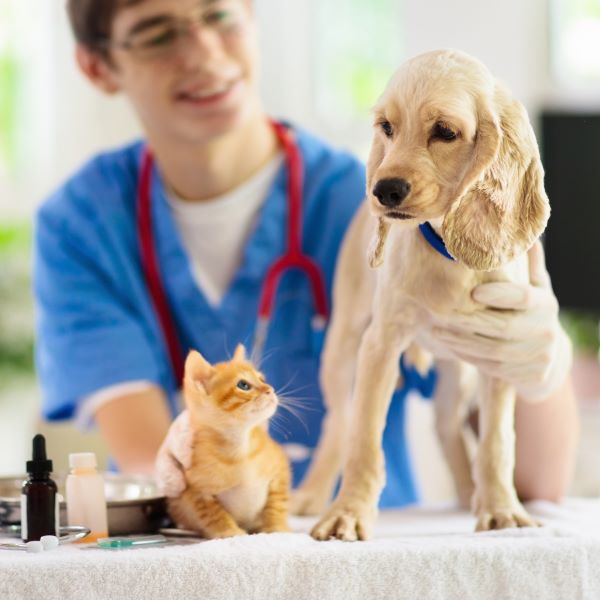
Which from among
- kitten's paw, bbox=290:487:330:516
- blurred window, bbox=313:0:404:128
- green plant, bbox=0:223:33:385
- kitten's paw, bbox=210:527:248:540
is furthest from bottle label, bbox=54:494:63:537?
blurred window, bbox=313:0:404:128

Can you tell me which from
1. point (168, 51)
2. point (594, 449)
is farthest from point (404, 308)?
point (594, 449)

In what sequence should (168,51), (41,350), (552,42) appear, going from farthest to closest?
(552,42)
(41,350)
(168,51)

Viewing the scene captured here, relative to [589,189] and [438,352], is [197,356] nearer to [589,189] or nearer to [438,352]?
[438,352]

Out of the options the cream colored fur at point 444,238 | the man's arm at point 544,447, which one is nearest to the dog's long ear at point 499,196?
the cream colored fur at point 444,238

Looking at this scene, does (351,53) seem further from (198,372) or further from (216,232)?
(198,372)

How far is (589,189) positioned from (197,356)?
1695 millimetres

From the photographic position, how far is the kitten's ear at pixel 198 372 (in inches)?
30.1

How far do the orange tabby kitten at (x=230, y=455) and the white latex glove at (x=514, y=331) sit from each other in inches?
6.1

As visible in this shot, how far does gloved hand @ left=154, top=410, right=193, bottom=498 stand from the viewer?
0.78m

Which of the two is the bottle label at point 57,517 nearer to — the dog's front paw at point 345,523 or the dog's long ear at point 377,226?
the dog's front paw at point 345,523

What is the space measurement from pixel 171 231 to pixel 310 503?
0.53 m

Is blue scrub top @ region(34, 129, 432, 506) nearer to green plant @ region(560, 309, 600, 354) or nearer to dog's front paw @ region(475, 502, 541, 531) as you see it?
dog's front paw @ region(475, 502, 541, 531)

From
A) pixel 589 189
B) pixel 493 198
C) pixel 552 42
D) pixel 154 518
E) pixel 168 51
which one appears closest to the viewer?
pixel 493 198

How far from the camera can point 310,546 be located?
2.33 feet
